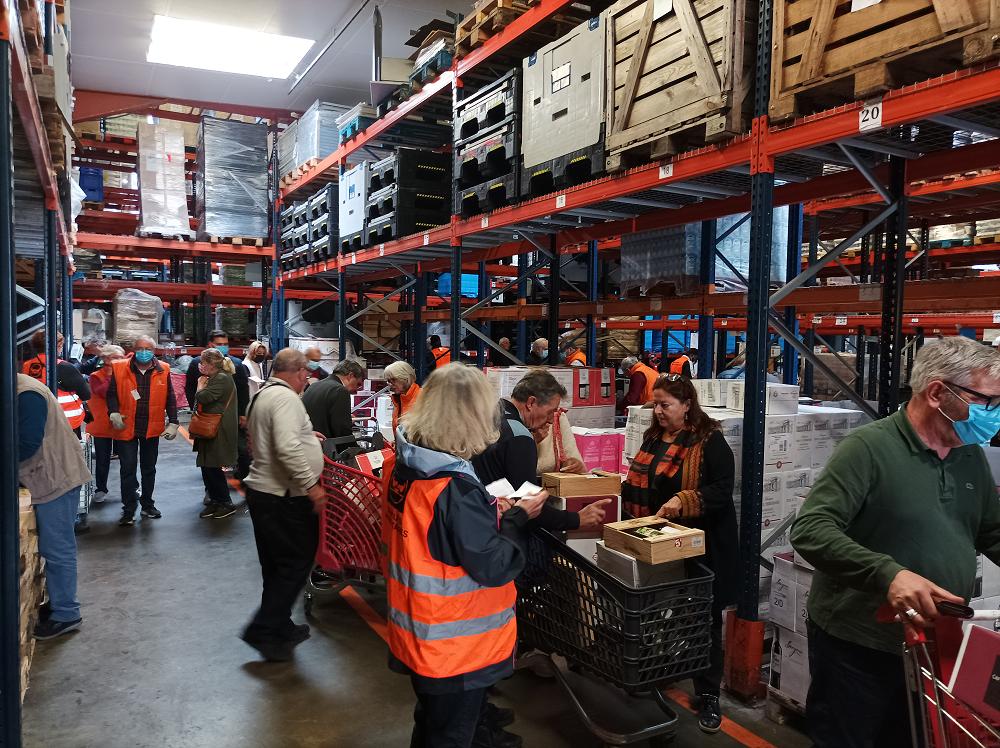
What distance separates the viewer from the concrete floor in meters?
3.37

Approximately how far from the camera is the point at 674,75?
393 cm

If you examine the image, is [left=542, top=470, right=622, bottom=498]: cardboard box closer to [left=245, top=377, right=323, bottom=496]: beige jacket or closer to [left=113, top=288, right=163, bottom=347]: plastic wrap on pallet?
[left=245, top=377, right=323, bottom=496]: beige jacket

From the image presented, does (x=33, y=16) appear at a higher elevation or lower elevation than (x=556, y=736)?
higher

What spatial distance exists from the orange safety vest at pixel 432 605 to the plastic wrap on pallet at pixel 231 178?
12.0 metres

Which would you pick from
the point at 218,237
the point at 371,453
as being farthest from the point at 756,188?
the point at 218,237

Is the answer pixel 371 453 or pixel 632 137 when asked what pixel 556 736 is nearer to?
pixel 371 453

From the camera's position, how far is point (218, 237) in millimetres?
13070

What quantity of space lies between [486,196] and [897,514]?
4649 millimetres

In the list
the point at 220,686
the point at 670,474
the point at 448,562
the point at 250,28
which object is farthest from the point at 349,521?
the point at 250,28

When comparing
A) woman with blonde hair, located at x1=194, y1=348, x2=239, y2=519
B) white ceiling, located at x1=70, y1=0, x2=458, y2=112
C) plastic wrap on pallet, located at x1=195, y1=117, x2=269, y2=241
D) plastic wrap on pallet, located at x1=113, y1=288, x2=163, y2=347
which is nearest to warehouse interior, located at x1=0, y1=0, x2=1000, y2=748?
woman with blonde hair, located at x1=194, y1=348, x2=239, y2=519

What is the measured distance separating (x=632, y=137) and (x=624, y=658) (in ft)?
10.1

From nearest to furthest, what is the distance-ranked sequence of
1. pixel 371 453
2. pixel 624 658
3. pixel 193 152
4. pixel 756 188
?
pixel 624 658, pixel 756 188, pixel 371 453, pixel 193 152

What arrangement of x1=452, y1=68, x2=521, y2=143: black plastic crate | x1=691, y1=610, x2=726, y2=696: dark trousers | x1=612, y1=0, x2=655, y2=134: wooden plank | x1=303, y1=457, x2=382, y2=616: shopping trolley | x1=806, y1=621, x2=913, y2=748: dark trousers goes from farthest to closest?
x1=452, y1=68, x2=521, y2=143: black plastic crate, x1=303, y1=457, x2=382, y2=616: shopping trolley, x1=612, y1=0, x2=655, y2=134: wooden plank, x1=691, y1=610, x2=726, y2=696: dark trousers, x1=806, y1=621, x2=913, y2=748: dark trousers

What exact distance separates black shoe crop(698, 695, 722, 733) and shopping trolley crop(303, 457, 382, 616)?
2080 millimetres
